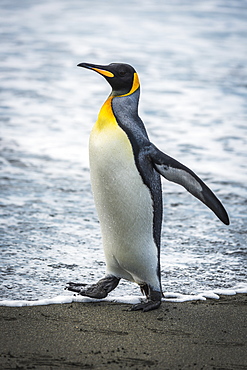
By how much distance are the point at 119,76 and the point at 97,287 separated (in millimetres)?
1048

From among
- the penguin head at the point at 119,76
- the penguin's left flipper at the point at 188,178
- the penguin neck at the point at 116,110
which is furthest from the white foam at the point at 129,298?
the penguin head at the point at 119,76

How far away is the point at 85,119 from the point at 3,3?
13.8 m

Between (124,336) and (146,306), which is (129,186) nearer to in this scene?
(146,306)

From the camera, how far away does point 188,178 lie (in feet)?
10.2

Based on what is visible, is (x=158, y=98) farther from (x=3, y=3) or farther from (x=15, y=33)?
(x=3, y=3)

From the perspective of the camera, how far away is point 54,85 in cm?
1039

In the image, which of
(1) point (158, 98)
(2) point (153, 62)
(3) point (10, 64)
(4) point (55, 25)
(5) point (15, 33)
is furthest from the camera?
(4) point (55, 25)

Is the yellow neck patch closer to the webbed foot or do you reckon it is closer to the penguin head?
the penguin head

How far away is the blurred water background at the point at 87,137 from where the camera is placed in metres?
3.87

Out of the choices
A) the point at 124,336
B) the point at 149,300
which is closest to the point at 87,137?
the point at 149,300

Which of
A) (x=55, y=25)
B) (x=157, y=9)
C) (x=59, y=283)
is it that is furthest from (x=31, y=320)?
(x=157, y=9)

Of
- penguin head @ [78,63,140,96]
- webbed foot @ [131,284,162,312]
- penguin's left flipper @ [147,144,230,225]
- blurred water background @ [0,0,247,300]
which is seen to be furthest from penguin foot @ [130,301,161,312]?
penguin head @ [78,63,140,96]

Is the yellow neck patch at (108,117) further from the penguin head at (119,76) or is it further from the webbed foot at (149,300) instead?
the webbed foot at (149,300)

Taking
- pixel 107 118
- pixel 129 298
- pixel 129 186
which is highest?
pixel 107 118
